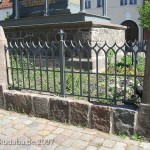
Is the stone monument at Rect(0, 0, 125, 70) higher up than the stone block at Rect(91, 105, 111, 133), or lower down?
higher up

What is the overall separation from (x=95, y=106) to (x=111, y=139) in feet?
1.70

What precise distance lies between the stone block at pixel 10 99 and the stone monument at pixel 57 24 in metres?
2.55

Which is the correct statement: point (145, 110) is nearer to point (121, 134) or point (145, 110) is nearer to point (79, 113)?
point (121, 134)

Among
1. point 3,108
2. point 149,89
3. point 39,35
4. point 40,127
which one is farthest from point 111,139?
point 39,35

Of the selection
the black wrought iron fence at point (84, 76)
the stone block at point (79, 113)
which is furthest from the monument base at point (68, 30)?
the stone block at point (79, 113)

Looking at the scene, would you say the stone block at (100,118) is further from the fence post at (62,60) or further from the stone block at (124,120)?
the fence post at (62,60)

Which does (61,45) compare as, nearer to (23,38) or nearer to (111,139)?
(111,139)

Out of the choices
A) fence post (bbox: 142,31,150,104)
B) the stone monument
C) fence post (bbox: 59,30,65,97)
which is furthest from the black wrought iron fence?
the stone monument

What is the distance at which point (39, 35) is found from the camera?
7.51 meters

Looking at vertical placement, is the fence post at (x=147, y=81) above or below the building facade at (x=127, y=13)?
below

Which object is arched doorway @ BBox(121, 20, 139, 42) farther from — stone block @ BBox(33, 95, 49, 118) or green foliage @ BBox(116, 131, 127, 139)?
green foliage @ BBox(116, 131, 127, 139)

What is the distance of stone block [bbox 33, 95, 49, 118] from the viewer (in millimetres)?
4094

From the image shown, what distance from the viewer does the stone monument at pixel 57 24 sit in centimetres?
667

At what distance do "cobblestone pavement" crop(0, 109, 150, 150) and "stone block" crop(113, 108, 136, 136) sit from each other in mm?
130
